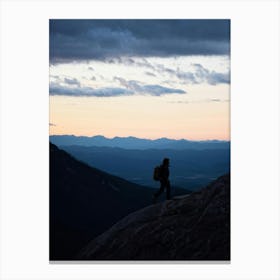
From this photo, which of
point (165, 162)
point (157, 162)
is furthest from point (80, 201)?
point (165, 162)

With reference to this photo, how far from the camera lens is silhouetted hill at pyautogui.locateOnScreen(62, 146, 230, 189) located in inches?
782

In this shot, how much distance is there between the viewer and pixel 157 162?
21328mm

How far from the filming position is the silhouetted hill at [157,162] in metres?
19.9

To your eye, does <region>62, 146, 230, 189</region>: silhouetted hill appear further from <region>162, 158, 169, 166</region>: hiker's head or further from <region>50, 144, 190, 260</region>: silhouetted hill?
<region>50, 144, 190, 260</region>: silhouetted hill

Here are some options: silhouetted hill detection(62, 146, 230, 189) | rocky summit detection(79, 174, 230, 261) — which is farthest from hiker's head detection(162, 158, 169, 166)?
rocky summit detection(79, 174, 230, 261)

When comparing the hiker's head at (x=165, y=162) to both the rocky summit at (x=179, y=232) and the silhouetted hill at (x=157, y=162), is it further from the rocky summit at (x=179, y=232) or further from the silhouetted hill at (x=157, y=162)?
the rocky summit at (x=179, y=232)

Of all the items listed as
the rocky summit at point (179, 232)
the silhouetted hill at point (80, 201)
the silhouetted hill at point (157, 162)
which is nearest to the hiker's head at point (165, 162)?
the silhouetted hill at point (157, 162)

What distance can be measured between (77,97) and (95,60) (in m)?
1.41

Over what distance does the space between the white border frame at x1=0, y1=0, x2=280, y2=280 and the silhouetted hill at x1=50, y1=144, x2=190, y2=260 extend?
754 mm
